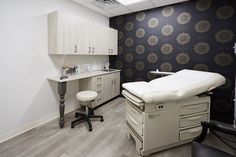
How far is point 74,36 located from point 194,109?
2540mm

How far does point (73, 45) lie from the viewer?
9.77 feet

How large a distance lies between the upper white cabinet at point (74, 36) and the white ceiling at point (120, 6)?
0.51 m

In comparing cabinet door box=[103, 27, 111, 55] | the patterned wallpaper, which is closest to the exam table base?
the patterned wallpaper

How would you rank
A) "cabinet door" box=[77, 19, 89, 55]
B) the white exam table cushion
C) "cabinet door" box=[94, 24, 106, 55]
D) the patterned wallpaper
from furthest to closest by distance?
1. "cabinet door" box=[94, 24, 106, 55]
2. "cabinet door" box=[77, 19, 89, 55]
3. the patterned wallpaper
4. the white exam table cushion

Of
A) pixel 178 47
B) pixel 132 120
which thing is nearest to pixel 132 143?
pixel 132 120

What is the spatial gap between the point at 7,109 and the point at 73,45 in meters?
1.59

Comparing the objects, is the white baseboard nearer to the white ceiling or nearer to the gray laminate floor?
the gray laminate floor

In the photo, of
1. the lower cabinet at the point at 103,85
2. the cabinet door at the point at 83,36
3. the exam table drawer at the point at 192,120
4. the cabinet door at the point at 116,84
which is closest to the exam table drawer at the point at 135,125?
the exam table drawer at the point at 192,120

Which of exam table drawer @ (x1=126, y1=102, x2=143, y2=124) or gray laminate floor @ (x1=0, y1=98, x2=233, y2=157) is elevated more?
exam table drawer @ (x1=126, y1=102, x2=143, y2=124)

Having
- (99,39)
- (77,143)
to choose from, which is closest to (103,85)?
(99,39)

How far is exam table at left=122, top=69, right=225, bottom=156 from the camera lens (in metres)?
1.80

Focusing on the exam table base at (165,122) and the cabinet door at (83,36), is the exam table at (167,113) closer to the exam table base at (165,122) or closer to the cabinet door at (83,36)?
the exam table base at (165,122)

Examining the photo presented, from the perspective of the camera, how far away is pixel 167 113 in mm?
1900

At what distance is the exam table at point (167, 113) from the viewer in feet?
5.92
